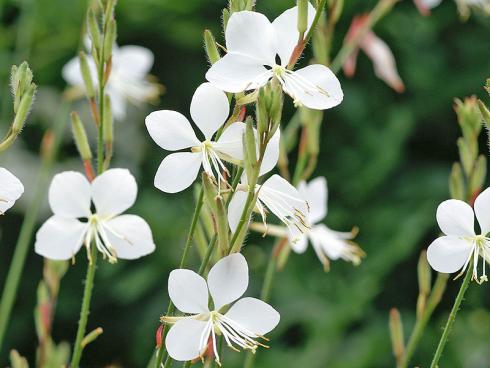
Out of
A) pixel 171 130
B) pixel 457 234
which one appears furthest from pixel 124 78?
pixel 457 234

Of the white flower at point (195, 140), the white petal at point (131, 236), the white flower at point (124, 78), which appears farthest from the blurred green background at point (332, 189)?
the white flower at point (195, 140)

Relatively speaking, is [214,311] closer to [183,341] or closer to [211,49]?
[183,341]

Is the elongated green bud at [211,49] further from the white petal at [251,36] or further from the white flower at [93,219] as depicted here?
the white flower at [93,219]

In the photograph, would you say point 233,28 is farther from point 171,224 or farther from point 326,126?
point 326,126

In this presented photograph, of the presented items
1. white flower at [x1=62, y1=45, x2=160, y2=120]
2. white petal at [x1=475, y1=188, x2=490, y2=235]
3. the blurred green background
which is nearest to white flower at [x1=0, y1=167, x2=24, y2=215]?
white petal at [x1=475, y1=188, x2=490, y2=235]

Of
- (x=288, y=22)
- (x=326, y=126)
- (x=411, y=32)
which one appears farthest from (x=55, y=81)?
(x=288, y=22)

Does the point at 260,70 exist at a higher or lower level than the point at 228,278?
higher
